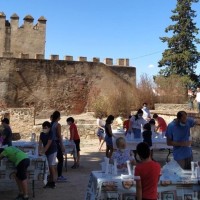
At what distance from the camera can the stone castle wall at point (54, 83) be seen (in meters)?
28.2

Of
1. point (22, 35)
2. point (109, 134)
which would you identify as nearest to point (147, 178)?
point (109, 134)

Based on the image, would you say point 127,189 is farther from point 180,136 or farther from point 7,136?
point 7,136

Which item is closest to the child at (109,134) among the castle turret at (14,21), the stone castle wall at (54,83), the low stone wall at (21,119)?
the low stone wall at (21,119)

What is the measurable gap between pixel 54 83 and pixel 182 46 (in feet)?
45.4

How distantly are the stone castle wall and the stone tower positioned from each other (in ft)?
19.3

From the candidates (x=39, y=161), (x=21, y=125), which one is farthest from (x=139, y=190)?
(x=21, y=125)

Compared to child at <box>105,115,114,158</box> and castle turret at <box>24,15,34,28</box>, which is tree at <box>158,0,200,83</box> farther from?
child at <box>105,115,114,158</box>

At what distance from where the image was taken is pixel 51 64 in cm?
2923

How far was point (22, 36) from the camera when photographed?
115 ft

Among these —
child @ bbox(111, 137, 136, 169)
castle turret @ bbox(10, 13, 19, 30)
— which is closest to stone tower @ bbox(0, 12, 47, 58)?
castle turret @ bbox(10, 13, 19, 30)

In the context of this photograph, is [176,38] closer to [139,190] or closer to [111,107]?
[111,107]

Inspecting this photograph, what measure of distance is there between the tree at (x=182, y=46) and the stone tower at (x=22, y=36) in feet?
39.0

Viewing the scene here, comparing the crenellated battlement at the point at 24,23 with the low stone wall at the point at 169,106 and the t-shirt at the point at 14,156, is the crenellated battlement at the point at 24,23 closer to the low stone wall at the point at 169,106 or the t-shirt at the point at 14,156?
the low stone wall at the point at 169,106

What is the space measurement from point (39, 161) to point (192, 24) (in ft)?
107
